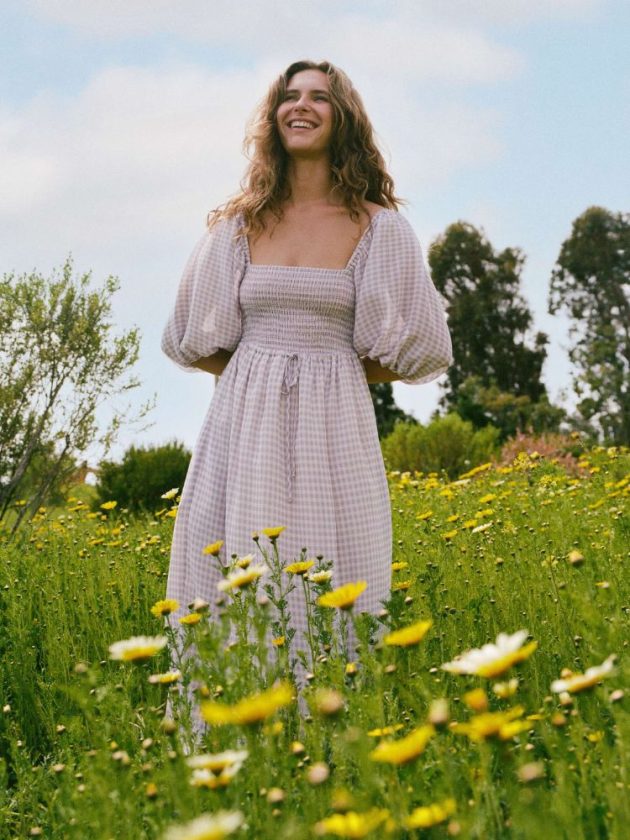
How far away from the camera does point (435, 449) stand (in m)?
12.6

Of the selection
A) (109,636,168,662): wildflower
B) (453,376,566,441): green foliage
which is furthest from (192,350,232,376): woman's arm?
(453,376,566,441): green foliage

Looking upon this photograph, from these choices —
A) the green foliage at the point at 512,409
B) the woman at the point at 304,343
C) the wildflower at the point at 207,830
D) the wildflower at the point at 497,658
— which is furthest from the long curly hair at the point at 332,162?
the green foliage at the point at 512,409

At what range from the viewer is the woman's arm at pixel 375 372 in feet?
10.8

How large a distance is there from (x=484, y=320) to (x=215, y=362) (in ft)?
78.3

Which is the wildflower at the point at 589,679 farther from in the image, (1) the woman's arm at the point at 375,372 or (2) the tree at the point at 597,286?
(2) the tree at the point at 597,286

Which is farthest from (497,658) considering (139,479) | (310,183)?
(139,479)

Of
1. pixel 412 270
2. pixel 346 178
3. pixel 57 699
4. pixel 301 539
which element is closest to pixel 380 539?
pixel 301 539

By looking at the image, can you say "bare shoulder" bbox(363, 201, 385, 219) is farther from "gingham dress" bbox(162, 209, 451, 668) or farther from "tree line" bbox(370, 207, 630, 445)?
"tree line" bbox(370, 207, 630, 445)

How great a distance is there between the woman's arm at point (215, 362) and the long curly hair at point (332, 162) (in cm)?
40

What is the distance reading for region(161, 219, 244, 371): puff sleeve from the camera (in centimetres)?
322

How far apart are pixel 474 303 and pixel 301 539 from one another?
24484 mm

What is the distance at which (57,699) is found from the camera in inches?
145

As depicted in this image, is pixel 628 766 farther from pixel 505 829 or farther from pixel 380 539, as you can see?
pixel 380 539

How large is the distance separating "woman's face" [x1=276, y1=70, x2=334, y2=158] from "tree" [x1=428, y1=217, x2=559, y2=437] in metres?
22.0
